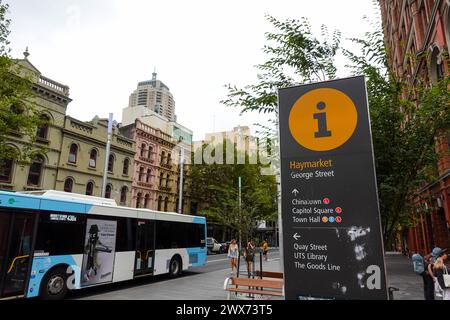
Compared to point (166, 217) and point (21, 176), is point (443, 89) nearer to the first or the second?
point (166, 217)

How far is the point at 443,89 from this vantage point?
6973 millimetres

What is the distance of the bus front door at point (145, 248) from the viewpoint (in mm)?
13655

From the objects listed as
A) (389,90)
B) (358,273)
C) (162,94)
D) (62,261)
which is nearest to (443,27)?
(389,90)

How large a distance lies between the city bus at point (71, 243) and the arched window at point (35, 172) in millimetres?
16499

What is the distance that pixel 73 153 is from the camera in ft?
98.1

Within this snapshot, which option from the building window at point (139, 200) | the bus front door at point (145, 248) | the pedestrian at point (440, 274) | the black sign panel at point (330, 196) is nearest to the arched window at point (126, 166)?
the building window at point (139, 200)

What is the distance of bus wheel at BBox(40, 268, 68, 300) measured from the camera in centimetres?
989

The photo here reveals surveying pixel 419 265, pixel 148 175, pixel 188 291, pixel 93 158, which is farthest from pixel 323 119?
pixel 148 175

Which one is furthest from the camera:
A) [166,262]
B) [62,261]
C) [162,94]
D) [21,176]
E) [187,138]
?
[162,94]

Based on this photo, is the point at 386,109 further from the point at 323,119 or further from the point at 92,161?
the point at 92,161

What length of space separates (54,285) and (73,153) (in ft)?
72.5

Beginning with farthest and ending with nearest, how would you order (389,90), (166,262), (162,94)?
(162,94) → (166,262) → (389,90)

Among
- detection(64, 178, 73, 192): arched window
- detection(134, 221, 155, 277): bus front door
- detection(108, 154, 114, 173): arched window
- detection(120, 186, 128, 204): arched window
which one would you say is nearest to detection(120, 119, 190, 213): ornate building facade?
detection(120, 186, 128, 204): arched window
